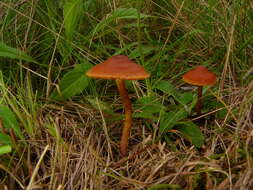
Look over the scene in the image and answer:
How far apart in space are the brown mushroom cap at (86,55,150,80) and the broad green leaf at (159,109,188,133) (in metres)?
0.31

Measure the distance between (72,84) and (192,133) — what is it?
25.5 inches

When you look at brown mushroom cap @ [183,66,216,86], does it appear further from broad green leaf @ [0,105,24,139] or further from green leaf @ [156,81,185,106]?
broad green leaf @ [0,105,24,139]

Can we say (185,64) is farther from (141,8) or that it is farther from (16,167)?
(16,167)

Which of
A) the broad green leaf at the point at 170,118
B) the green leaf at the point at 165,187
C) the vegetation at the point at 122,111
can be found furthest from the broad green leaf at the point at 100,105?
the green leaf at the point at 165,187

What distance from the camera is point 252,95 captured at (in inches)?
58.5

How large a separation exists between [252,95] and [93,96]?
0.79m

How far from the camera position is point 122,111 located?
176 cm

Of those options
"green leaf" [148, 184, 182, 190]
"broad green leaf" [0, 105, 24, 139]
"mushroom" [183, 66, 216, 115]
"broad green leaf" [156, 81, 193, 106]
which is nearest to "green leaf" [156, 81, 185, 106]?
"broad green leaf" [156, 81, 193, 106]

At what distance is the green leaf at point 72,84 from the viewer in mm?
1659

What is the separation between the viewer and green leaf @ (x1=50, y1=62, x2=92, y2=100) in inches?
65.3

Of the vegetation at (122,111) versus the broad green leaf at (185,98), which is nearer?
the vegetation at (122,111)

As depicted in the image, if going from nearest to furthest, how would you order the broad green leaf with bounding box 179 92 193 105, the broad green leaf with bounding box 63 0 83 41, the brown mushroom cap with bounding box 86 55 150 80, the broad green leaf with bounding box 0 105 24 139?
the brown mushroom cap with bounding box 86 55 150 80, the broad green leaf with bounding box 0 105 24 139, the broad green leaf with bounding box 179 92 193 105, the broad green leaf with bounding box 63 0 83 41

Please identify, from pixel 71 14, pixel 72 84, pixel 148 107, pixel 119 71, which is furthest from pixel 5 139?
pixel 71 14

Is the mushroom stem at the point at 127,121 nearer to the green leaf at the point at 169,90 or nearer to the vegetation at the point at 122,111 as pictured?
the vegetation at the point at 122,111
